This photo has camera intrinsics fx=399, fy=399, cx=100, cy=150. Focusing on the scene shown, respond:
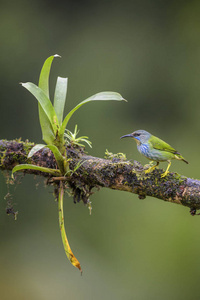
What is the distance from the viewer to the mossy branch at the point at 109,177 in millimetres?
2021

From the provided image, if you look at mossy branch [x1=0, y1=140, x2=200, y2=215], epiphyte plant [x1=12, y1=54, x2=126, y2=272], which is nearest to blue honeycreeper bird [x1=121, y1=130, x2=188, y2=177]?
mossy branch [x1=0, y1=140, x2=200, y2=215]

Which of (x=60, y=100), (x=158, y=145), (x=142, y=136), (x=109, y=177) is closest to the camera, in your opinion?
(x=109, y=177)

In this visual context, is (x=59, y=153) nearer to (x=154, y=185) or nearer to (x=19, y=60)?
(x=154, y=185)

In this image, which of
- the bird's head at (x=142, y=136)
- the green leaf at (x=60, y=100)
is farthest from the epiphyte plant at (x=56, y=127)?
the bird's head at (x=142, y=136)

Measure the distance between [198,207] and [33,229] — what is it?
13.1 feet

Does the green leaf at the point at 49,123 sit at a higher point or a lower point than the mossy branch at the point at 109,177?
higher

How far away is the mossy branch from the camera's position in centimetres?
202

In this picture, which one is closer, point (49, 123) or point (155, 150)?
point (49, 123)

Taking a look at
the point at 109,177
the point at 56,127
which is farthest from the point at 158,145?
the point at 56,127

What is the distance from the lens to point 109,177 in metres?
2.12

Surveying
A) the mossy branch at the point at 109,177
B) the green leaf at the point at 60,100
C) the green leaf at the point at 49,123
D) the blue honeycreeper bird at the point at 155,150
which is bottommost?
the mossy branch at the point at 109,177

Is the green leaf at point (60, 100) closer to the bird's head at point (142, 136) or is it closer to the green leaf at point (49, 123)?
the green leaf at point (49, 123)

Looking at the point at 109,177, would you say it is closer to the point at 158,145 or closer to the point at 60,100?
the point at 158,145

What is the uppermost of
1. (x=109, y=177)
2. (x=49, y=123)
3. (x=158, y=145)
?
(x=49, y=123)
